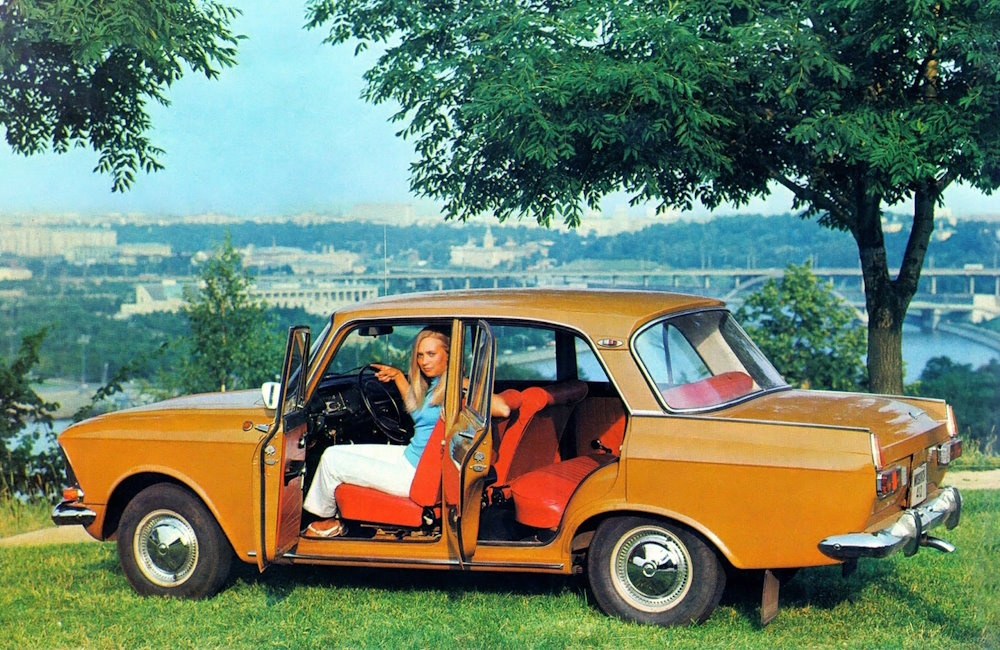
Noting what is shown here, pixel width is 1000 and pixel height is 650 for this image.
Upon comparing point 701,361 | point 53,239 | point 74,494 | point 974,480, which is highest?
point 53,239

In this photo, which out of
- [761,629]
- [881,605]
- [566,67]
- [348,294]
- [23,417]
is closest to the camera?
[761,629]

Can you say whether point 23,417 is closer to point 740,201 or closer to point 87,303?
point 740,201

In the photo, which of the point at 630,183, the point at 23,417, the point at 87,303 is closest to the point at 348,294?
the point at 87,303

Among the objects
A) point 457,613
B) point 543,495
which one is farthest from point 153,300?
point 543,495

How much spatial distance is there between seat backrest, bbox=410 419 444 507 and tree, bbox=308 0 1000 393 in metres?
5.49

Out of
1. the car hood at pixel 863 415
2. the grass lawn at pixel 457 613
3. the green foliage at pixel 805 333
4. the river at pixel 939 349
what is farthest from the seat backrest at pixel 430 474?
the river at pixel 939 349

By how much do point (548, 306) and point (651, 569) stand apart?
1.40 m

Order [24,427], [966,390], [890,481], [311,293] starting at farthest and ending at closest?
[311,293] < [966,390] < [24,427] < [890,481]

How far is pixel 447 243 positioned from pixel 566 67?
27.0 metres

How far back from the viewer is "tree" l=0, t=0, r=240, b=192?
11312mm

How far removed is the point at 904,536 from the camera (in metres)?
5.86

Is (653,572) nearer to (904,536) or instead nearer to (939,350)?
(904,536)

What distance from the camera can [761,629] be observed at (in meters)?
6.28

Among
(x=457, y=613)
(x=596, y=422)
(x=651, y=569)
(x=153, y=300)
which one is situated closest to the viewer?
(x=651, y=569)
